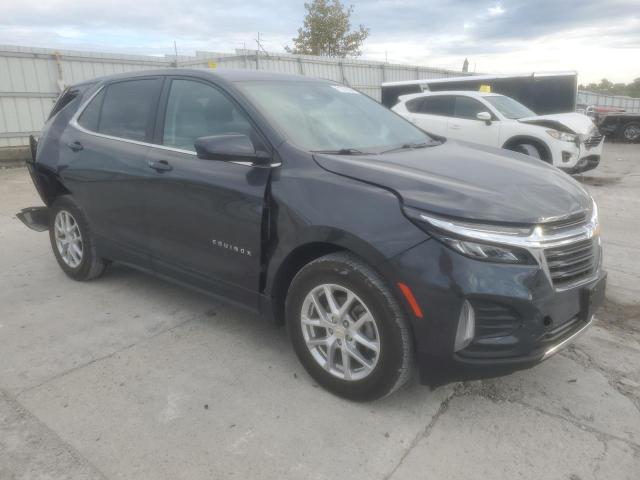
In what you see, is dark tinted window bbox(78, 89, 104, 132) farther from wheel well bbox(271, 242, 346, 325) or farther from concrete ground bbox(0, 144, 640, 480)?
wheel well bbox(271, 242, 346, 325)

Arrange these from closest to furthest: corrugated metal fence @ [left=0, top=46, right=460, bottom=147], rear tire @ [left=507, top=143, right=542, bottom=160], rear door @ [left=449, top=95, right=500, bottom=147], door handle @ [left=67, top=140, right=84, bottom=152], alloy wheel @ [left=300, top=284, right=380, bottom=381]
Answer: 1. alloy wheel @ [left=300, top=284, right=380, bottom=381]
2. door handle @ [left=67, top=140, right=84, bottom=152]
3. rear tire @ [left=507, top=143, right=542, bottom=160]
4. rear door @ [left=449, top=95, right=500, bottom=147]
5. corrugated metal fence @ [left=0, top=46, right=460, bottom=147]

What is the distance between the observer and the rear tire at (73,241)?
14.5 feet

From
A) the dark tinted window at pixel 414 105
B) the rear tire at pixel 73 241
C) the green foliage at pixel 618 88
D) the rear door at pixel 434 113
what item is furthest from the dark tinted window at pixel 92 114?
the green foliage at pixel 618 88

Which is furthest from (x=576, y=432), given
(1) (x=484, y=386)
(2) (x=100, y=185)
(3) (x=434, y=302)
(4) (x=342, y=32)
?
(4) (x=342, y=32)

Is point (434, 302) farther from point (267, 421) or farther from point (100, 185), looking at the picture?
point (100, 185)

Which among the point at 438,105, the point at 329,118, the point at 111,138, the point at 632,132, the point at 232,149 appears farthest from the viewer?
the point at 632,132

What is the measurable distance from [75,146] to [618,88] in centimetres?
7649

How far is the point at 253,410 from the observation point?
2818 mm

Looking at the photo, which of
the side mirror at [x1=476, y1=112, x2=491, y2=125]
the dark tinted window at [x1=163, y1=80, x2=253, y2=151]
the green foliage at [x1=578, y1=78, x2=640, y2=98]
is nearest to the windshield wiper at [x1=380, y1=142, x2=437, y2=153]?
the dark tinted window at [x1=163, y1=80, x2=253, y2=151]

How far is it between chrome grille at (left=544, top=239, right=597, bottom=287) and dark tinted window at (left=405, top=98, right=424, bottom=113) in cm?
927

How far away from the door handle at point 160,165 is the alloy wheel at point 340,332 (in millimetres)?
1372

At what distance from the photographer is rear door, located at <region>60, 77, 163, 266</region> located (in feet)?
12.5

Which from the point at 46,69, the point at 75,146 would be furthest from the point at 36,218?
the point at 46,69

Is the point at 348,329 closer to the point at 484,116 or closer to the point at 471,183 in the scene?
the point at 471,183
